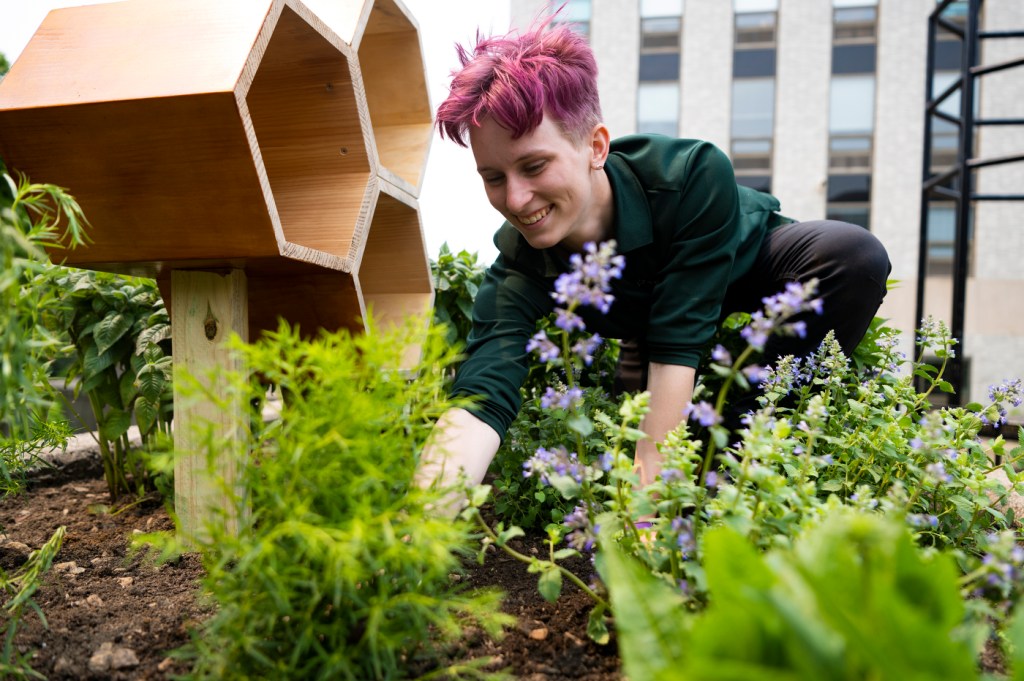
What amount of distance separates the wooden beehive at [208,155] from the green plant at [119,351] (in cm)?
40

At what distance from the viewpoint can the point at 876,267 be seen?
221 centimetres

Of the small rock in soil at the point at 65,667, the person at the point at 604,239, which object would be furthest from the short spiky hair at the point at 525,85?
the small rock in soil at the point at 65,667

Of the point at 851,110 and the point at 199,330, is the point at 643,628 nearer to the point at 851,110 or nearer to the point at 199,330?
the point at 199,330

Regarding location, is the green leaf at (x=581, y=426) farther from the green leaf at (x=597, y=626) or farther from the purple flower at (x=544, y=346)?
the green leaf at (x=597, y=626)

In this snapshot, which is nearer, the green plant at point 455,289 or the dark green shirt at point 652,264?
the dark green shirt at point 652,264

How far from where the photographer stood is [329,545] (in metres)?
0.81

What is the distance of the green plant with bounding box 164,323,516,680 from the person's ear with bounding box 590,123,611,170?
45.3 inches

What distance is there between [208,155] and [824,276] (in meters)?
1.78

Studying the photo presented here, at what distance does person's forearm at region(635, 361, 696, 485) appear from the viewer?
177cm

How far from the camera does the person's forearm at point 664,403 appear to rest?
1770 mm

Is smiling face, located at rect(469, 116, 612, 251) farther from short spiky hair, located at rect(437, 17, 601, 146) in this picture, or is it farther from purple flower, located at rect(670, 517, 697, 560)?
purple flower, located at rect(670, 517, 697, 560)

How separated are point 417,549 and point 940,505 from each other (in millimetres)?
1602

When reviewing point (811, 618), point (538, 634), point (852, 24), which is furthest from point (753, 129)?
point (811, 618)

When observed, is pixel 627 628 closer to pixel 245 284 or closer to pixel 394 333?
pixel 394 333
